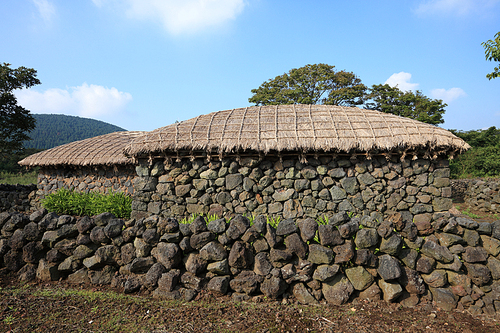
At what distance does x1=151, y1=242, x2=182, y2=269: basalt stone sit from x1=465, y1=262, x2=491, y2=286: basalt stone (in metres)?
4.17

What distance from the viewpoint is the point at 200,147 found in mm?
6953

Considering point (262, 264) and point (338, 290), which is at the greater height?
point (262, 264)

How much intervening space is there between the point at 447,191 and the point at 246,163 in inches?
199

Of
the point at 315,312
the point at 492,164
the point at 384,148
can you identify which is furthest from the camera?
the point at 492,164

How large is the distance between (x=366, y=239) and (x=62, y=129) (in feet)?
289

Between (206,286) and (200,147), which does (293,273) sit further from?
(200,147)

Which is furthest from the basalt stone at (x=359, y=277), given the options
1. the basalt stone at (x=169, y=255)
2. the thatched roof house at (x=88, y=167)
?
the thatched roof house at (x=88, y=167)

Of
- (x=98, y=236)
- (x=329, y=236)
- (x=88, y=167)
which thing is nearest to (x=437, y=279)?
(x=329, y=236)

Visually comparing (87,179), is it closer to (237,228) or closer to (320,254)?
(237,228)

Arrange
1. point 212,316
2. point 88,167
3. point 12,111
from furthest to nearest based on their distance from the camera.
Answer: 1. point 12,111
2. point 88,167
3. point 212,316

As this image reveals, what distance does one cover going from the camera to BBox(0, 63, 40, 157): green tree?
18.0 meters

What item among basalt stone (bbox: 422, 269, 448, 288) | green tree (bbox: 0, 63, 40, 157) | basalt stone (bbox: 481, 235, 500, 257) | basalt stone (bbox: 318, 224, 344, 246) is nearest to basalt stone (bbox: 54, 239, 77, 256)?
basalt stone (bbox: 318, 224, 344, 246)

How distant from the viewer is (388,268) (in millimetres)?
3797

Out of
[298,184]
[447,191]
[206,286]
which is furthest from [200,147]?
[447,191]
